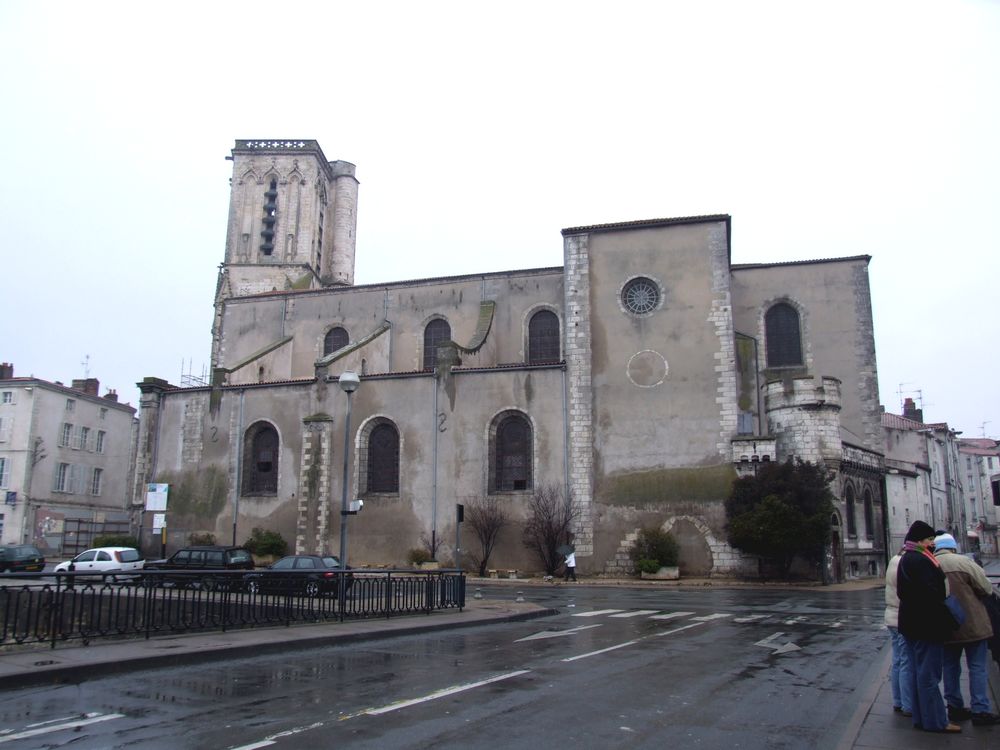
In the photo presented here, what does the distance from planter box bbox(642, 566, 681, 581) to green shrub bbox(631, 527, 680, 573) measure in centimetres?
13

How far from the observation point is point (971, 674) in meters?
6.76

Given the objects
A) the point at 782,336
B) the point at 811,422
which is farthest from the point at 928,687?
the point at 782,336

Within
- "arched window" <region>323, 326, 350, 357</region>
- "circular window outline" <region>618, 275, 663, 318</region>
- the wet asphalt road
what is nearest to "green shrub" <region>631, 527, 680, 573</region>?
"circular window outline" <region>618, 275, 663, 318</region>

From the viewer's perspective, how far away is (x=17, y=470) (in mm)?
43062

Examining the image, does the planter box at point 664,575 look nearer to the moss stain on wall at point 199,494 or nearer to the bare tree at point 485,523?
the bare tree at point 485,523

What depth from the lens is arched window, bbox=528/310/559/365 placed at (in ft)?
119

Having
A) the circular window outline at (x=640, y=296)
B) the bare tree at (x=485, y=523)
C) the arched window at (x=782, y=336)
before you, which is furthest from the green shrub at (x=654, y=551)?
the arched window at (x=782, y=336)

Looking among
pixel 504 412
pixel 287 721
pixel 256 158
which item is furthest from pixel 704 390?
pixel 256 158

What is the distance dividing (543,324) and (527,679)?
28.5 metres

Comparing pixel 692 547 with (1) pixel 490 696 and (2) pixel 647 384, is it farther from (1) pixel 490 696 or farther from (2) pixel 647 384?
(1) pixel 490 696

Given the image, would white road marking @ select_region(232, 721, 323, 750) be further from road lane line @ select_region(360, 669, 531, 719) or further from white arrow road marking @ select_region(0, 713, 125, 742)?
white arrow road marking @ select_region(0, 713, 125, 742)

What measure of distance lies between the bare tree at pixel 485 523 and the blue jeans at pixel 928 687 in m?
25.2

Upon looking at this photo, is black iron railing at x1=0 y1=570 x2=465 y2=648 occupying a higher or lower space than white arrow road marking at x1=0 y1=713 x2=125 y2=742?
higher

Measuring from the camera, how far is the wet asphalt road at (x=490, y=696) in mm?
6289
